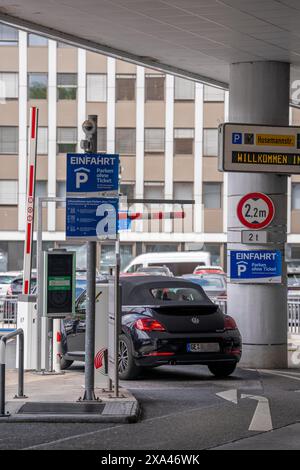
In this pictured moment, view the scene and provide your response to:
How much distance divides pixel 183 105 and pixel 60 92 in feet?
22.5

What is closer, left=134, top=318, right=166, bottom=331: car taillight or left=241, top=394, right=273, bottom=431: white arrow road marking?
left=241, top=394, right=273, bottom=431: white arrow road marking

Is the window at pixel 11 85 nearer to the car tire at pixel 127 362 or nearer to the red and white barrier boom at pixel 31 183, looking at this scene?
the red and white barrier boom at pixel 31 183

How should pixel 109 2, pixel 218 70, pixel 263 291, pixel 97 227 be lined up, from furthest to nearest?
pixel 218 70 → pixel 263 291 → pixel 109 2 → pixel 97 227

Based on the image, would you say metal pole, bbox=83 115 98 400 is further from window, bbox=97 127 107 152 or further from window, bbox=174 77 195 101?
window, bbox=174 77 195 101

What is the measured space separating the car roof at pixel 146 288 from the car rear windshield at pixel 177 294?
56mm

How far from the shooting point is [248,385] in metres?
15.4

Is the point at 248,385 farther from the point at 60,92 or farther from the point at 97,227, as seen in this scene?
the point at 60,92

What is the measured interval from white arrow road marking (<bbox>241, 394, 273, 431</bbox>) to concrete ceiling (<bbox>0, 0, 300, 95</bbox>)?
4649mm

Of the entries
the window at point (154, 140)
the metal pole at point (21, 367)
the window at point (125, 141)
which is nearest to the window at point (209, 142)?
the window at point (154, 140)

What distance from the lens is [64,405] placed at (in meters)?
12.2

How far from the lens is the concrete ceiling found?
45.8 ft

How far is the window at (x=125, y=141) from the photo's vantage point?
6419 centimetres

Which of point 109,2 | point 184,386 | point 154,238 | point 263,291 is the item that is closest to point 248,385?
point 184,386

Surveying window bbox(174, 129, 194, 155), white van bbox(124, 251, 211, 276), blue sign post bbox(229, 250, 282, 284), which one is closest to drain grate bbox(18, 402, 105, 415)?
blue sign post bbox(229, 250, 282, 284)
